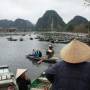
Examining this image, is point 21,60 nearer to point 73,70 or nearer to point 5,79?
point 5,79

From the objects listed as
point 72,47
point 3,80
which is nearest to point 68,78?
point 72,47

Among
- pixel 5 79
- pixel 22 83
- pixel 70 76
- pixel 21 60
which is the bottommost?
pixel 21 60

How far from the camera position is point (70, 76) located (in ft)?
11.3

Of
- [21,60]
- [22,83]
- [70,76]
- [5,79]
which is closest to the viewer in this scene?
[70,76]

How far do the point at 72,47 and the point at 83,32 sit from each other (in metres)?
132

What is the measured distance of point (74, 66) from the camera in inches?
136

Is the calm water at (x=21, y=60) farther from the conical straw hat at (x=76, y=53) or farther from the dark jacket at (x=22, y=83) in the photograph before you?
the conical straw hat at (x=76, y=53)

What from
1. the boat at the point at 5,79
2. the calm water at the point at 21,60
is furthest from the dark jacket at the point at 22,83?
the calm water at the point at 21,60

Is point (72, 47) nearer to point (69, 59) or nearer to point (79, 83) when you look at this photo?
point (69, 59)

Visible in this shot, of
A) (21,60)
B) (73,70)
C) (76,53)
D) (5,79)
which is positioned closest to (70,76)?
(73,70)

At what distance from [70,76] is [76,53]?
0.26m

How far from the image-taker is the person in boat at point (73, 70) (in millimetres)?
3371

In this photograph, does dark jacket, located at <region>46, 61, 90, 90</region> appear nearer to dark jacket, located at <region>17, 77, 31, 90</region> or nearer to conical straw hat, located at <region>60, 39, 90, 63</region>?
conical straw hat, located at <region>60, 39, 90, 63</region>

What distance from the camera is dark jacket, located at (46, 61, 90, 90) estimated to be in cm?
336
